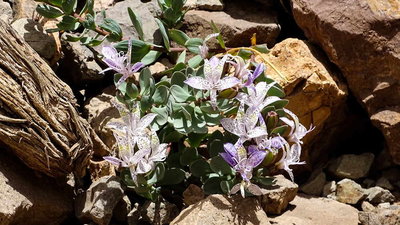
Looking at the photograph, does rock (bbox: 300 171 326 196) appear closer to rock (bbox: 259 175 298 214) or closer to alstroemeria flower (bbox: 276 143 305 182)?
rock (bbox: 259 175 298 214)

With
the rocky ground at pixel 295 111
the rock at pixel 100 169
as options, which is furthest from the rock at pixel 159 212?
the rock at pixel 100 169

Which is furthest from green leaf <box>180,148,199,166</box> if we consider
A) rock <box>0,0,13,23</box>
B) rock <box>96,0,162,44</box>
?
rock <box>0,0,13,23</box>

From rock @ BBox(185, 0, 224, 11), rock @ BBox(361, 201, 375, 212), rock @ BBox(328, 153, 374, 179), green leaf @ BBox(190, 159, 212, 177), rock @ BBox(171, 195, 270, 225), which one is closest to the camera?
rock @ BBox(171, 195, 270, 225)

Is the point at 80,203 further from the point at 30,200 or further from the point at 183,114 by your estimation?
the point at 183,114

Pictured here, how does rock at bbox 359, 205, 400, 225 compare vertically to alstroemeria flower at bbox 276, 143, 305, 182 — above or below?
below

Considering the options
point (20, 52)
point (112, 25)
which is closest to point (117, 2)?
point (112, 25)

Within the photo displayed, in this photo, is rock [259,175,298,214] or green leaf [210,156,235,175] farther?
rock [259,175,298,214]
